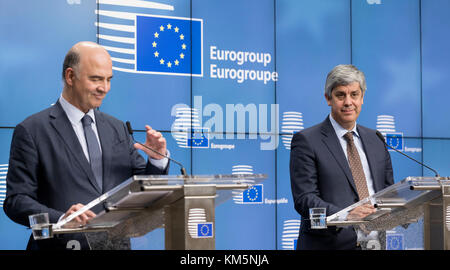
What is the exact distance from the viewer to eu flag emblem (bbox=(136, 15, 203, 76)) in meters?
5.76

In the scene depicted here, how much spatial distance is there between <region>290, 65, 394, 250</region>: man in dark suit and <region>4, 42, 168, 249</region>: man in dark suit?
0.84 m

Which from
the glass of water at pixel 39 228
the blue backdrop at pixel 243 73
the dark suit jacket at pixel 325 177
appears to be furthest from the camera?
the blue backdrop at pixel 243 73

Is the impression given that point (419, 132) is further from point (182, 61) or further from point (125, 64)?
point (125, 64)

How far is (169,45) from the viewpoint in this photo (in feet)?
19.3

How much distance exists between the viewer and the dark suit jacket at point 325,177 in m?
3.02

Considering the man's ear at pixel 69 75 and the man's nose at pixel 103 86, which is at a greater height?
the man's ear at pixel 69 75

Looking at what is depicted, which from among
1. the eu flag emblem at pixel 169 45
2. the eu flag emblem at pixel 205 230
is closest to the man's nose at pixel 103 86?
the eu flag emblem at pixel 205 230

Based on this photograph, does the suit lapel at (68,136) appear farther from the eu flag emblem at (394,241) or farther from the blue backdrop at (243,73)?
the blue backdrop at (243,73)

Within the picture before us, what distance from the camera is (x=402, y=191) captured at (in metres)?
2.29

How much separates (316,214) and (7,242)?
11.4 ft

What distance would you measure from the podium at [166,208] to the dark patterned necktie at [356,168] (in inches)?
45.3

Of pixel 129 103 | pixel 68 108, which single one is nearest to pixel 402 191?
pixel 68 108

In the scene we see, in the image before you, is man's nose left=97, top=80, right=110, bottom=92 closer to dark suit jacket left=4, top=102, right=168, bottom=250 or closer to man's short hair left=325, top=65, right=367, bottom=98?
dark suit jacket left=4, top=102, right=168, bottom=250

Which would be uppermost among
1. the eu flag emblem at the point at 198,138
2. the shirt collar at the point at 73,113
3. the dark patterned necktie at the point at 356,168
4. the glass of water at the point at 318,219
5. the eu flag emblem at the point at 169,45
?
the eu flag emblem at the point at 169,45
